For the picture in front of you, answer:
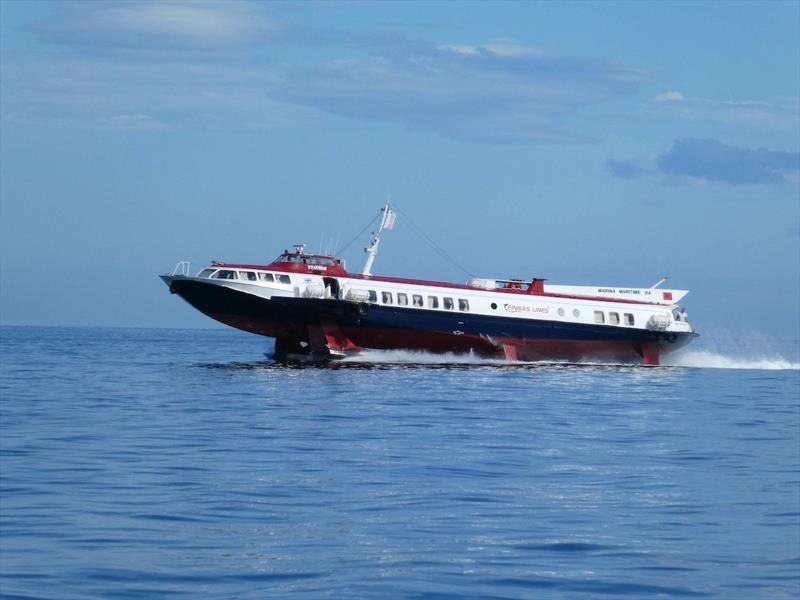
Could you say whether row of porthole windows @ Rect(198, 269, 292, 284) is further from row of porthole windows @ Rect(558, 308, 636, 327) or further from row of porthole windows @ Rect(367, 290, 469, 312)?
row of porthole windows @ Rect(558, 308, 636, 327)

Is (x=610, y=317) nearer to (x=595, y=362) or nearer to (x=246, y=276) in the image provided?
(x=595, y=362)

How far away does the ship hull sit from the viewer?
57469mm

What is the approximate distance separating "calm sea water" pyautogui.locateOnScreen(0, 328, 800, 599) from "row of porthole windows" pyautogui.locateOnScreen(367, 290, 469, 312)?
755 inches

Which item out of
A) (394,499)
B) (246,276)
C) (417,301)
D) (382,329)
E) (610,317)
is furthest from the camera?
(610,317)

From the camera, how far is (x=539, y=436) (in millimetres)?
29469

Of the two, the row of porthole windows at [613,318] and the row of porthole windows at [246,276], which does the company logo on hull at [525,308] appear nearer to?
the row of porthole windows at [613,318]

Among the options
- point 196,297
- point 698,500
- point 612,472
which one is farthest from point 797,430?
point 196,297

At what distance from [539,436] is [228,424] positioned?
8.54 meters

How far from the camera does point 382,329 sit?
58812 mm

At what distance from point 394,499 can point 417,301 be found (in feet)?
134

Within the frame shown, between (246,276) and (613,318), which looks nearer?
(246,276)

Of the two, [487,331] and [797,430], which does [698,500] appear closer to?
[797,430]

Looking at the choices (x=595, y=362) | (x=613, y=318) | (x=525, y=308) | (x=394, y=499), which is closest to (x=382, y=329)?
(x=525, y=308)

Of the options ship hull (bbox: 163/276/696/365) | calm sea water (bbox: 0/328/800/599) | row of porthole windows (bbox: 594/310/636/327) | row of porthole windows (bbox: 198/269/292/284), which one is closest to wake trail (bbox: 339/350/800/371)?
ship hull (bbox: 163/276/696/365)
